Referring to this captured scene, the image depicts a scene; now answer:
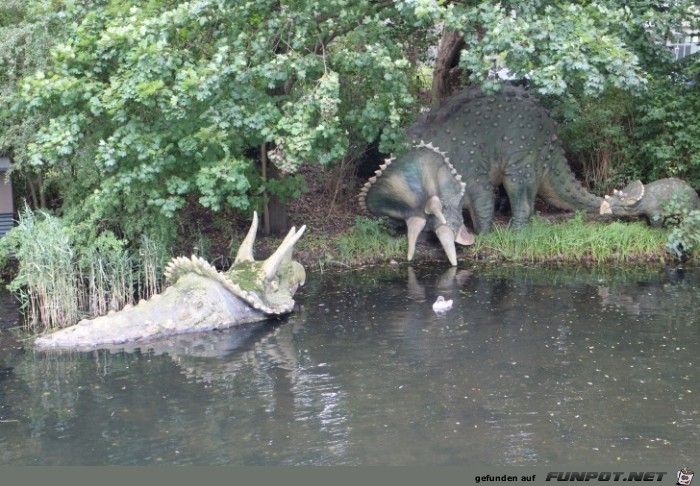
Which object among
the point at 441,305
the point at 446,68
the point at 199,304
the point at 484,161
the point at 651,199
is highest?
the point at 446,68

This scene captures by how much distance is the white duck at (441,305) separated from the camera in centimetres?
908

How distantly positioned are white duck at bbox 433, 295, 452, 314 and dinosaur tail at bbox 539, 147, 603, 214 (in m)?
4.29

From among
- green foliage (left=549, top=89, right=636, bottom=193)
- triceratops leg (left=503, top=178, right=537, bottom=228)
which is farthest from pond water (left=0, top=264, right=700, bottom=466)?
green foliage (left=549, top=89, right=636, bottom=193)

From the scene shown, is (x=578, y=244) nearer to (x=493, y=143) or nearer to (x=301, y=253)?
(x=493, y=143)

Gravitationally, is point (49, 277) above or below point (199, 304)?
above

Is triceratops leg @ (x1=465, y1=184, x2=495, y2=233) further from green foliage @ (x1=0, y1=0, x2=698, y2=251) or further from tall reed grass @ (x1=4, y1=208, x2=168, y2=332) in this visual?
tall reed grass @ (x1=4, y1=208, x2=168, y2=332)

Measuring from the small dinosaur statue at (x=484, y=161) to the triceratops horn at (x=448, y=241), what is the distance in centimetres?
52

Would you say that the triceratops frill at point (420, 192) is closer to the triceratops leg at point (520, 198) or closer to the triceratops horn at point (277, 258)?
the triceratops leg at point (520, 198)

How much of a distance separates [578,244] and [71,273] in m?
6.44

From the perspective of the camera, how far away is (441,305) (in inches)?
358

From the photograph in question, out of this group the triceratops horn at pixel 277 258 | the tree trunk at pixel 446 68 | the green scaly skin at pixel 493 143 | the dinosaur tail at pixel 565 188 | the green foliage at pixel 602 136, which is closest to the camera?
the triceratops horn at pixel 277 258

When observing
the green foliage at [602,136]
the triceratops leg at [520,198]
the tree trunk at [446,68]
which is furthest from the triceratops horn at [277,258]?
the green foliage at [602,136]

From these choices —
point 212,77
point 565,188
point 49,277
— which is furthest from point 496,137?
point 49,277

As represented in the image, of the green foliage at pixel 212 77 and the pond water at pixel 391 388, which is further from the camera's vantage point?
the green foliage at pixel 212 77
